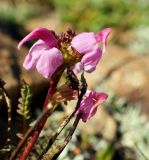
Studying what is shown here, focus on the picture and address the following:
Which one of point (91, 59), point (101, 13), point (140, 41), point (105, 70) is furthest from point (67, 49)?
point (101, 13)

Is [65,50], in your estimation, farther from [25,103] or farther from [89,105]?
[25,103]

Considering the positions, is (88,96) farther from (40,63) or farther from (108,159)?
(108,159)

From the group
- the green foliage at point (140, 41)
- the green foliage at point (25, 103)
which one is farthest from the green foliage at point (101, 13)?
the green foliage at point (25, 103)

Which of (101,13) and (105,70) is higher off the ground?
(101,13)

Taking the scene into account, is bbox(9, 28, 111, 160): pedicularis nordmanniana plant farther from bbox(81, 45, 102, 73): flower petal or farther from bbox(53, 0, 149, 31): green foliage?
bbox(53, 0, 149, 31): green foliage

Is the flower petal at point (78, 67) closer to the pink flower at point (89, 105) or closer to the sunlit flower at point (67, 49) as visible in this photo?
the sunlit flower at point (67, 49)

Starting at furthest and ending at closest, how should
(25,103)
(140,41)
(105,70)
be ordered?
(140,41) → (105,70) → (25,103)
